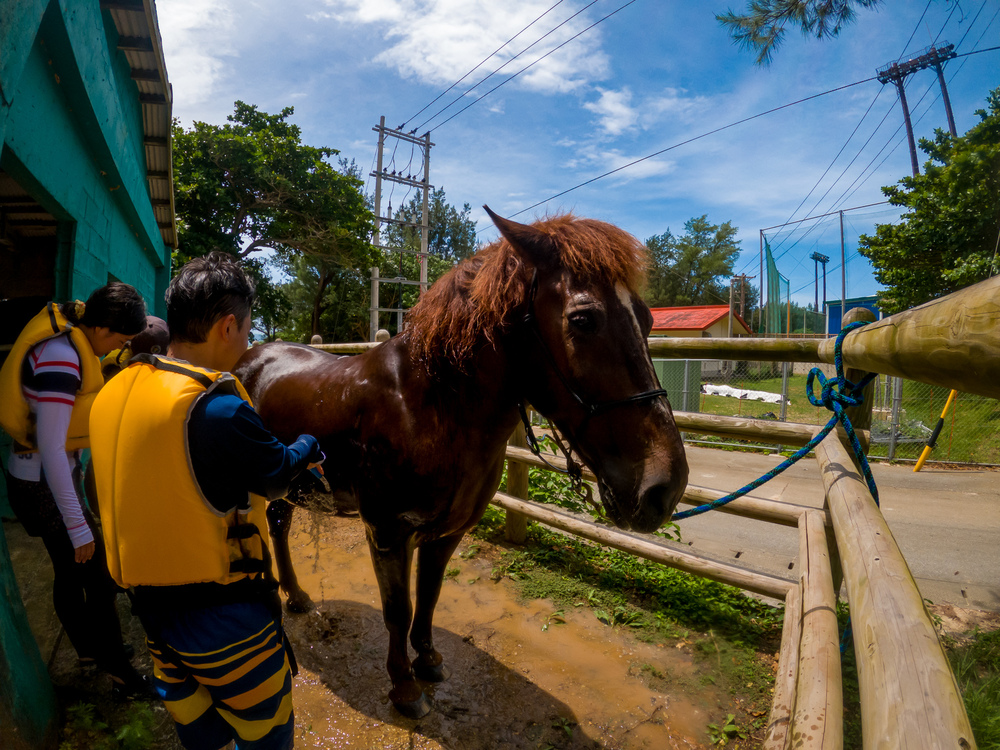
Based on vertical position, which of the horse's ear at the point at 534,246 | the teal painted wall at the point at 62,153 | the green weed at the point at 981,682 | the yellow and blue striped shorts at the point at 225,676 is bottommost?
the green weed at the point at 981,682

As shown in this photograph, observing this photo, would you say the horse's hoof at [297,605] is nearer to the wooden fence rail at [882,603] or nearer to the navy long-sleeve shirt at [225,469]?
the navy long-sleeve shirt at [225,469]

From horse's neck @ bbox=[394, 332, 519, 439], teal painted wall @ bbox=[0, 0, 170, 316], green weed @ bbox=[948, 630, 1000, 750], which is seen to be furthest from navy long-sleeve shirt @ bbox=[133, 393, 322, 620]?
green weed @ bbox=[948, 630, 1000, 750]

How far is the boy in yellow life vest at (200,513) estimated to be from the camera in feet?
4.17

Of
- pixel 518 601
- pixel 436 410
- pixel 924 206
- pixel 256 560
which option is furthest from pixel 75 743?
pixel 924 206

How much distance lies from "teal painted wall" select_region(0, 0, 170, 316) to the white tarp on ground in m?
13.3

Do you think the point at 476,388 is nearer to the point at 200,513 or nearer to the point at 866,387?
the point at 200,513

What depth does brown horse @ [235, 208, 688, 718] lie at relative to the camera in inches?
63.2

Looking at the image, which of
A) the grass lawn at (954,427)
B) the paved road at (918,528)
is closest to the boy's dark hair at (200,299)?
the paved road at (918,528)

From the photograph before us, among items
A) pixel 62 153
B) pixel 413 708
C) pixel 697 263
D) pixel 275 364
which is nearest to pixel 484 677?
pixel 413 708

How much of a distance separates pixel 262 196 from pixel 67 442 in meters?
17.7

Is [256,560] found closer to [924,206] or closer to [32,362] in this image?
[32,362]

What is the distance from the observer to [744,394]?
46.0 feet

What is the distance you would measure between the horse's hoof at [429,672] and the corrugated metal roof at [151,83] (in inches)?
216

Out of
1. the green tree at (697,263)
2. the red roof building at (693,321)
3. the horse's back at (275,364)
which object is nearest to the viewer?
the horse's back at (275,364)
